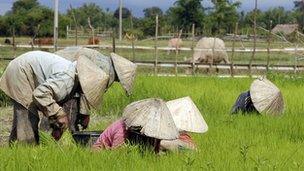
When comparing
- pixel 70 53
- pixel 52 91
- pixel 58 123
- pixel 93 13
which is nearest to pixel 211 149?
pixel 58 123

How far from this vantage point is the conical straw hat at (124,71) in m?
5.11

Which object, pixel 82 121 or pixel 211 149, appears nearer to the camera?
pixel 211 149

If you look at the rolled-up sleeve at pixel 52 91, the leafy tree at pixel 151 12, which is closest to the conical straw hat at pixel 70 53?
the rolled-up sleeve at pixel 52 91

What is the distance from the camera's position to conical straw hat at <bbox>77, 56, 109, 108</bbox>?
444 cm

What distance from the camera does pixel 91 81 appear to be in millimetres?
4465

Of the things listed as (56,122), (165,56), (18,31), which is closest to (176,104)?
(56,122)

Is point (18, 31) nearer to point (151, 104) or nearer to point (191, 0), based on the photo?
point (191, 0)

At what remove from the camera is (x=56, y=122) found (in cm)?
452

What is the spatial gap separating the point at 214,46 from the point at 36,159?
13.6 metres

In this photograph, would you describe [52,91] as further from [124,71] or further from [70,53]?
[70,53]

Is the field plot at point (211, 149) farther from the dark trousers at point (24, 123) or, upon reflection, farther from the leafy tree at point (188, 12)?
the leafy tree at point (188, 12)

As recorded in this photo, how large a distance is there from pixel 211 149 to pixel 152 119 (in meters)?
0.85

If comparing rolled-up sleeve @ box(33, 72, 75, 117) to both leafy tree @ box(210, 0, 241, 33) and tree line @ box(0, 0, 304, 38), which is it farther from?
leafy tree @ box(210, 0, 241, 33)

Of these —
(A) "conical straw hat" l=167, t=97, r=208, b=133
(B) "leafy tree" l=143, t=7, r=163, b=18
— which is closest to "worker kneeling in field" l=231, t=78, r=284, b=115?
(A) "conical straw hat" l=167, t=97, r=208, b=133
